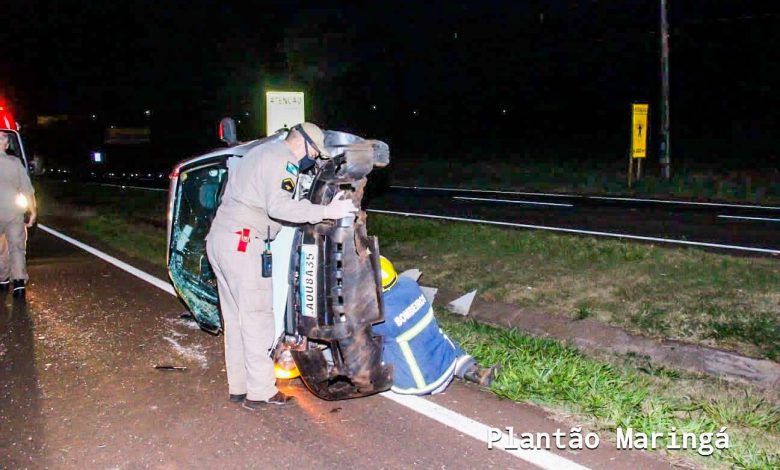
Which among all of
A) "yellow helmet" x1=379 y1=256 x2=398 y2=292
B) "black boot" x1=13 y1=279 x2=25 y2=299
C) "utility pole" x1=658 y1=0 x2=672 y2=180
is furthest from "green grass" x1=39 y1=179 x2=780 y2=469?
"utility pole" x1=658 y1=0 x2=672 y2=180

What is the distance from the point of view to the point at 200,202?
6414 mm

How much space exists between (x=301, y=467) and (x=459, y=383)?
1.66m

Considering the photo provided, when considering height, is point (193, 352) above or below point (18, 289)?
below

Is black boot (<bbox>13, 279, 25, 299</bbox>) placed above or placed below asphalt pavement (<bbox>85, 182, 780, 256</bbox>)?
below

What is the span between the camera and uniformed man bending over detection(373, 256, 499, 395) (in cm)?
516

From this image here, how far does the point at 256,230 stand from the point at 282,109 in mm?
13373

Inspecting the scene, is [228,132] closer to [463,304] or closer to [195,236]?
[195,236]

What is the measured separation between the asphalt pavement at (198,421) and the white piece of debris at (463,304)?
105 inches

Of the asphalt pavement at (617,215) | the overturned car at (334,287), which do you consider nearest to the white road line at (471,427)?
the overturned car at (334,287)

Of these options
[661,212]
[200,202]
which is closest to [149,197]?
[661,212]

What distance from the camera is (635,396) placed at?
5152mm

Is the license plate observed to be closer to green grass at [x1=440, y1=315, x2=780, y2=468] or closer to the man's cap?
the man's cap

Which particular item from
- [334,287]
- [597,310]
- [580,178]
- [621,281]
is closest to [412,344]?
[334,287]

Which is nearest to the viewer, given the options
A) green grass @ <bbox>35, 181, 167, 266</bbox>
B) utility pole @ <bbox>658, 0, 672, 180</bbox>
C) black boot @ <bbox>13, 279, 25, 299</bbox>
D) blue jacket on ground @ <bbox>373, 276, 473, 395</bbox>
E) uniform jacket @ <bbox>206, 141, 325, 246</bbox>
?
uniform jacket @ <bbox>206, 141, 325, 246</bbox>
